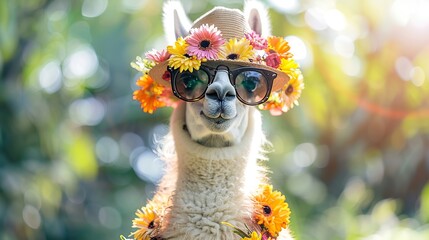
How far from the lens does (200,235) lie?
367 centimetres

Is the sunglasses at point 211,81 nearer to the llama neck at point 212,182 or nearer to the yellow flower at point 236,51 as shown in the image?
the yellow flower at point 236,51

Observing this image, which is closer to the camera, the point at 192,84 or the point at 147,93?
the point at 192,84

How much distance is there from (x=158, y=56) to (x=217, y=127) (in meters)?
0.49

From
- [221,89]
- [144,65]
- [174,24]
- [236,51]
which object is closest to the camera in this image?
[221,89]

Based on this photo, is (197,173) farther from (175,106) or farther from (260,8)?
(260,8)

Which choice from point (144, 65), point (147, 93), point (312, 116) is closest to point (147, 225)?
point (147, 93)

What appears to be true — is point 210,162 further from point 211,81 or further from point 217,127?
point 211,81

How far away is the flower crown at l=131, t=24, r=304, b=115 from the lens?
3691 mm


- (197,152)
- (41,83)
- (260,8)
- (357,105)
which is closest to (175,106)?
(197,152)

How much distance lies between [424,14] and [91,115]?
28.3ft

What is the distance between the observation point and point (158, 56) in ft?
12.7

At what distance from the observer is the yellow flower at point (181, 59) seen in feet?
12.0

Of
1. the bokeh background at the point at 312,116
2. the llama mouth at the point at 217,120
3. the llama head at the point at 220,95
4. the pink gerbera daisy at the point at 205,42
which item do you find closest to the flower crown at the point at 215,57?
the pink gerbera daisy at the point at 205,42

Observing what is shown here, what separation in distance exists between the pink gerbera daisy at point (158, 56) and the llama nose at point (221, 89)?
31 cm
